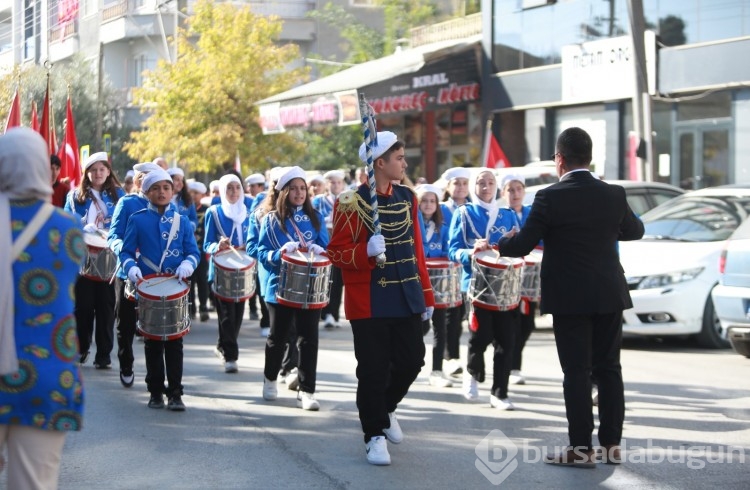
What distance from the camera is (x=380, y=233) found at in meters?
7.52

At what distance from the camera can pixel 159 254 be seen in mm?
9602

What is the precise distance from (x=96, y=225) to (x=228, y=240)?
1.44 metres

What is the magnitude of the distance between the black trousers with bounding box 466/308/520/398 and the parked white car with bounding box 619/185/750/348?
3.84 metres

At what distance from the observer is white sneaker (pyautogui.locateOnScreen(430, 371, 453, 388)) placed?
1098 cm

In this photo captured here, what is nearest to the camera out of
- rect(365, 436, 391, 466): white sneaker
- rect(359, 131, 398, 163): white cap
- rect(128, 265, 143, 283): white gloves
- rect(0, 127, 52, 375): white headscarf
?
rect(0, 127, 52, 375): white headscarf

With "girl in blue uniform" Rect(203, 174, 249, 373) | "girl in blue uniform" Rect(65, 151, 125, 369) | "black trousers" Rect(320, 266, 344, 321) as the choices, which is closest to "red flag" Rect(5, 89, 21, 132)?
"girl in blue uniform" Rect(203, 174, 249, 373)

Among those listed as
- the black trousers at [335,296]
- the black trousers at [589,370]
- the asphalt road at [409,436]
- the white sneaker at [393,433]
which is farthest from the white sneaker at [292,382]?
the black trousers at [335,296]

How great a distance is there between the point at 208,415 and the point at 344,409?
111cm

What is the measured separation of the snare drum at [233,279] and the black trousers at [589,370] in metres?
5.09

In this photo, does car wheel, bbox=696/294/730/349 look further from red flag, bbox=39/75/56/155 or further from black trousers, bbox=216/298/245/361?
red flag, bbox=39/75/56/155

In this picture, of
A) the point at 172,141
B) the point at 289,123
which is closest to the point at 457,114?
the point at 289,123

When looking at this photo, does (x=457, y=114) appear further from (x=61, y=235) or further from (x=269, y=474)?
(x=61, y=235)

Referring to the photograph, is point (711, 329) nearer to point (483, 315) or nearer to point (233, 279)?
point (483, 315)

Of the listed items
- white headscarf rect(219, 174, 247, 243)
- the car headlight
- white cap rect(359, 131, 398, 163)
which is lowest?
the car headlight
